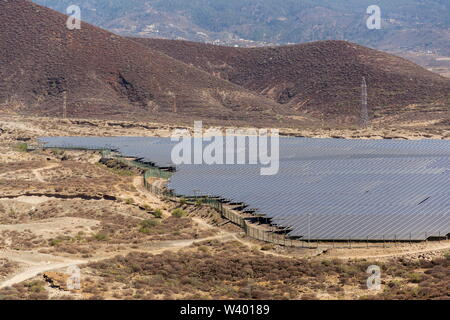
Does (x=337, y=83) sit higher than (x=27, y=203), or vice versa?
(x=337, y=83)

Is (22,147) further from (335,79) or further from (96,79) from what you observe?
(335,79)

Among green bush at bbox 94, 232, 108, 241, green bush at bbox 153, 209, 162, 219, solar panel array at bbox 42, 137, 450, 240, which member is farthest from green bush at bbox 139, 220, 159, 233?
solar panel array at bbox 42, 137, 450, 240

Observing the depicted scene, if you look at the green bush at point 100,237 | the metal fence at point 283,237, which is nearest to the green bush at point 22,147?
the metal fence at point 283,237

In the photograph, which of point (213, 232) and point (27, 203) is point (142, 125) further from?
point (213, 232)

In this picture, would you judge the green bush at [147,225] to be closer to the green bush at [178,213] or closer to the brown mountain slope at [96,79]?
the green bush at [178,213]
